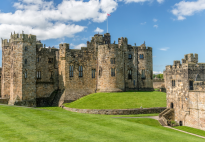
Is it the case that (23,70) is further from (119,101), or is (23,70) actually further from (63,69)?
(119,101)

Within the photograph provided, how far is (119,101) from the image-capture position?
136 ft

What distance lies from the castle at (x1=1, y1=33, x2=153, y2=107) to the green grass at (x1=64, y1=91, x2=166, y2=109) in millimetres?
4063

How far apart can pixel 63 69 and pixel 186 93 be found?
1088 inches

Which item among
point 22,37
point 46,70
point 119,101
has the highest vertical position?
point 22,37

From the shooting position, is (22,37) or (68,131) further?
(22,37)

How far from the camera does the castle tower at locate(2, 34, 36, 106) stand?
144 ft

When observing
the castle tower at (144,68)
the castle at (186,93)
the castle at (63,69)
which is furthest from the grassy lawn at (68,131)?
the castle tower at (144,68)

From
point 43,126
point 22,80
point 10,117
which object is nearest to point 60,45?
point 22,80

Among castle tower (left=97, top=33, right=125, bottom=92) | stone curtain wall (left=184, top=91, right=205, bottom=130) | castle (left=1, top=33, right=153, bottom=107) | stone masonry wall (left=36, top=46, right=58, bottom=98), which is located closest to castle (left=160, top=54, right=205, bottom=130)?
stone curtain wall (left=184, top=91, right=205, bottom=130)

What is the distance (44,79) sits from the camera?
4994cm

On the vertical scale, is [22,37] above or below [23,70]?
above

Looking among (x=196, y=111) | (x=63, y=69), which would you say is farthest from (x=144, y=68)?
(x=196, y=111)

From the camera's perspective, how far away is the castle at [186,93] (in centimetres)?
3095

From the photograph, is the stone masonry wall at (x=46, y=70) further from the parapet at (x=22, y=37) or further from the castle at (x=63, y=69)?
the parapet at (x=22, y=37)
